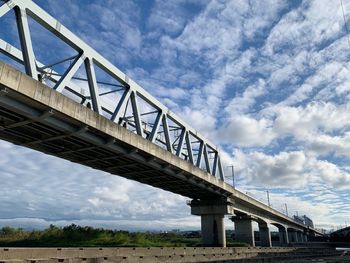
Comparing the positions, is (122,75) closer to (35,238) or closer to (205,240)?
(35,238)

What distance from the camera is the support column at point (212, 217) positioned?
5344 cm

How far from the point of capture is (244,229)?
248ft

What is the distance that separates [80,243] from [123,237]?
7560 millimetres

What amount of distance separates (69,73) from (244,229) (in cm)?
6314

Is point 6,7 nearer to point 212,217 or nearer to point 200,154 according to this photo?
point 200,154

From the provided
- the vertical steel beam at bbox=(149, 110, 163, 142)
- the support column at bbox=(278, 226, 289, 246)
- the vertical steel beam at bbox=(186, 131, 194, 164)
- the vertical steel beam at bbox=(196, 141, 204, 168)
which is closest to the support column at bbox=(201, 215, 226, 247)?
the vertical steel beam at bbox=(196, 141, 204, 168)

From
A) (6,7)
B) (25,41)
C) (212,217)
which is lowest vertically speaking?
(212,217)

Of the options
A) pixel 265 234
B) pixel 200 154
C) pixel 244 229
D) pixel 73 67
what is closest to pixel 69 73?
pixel 73 67

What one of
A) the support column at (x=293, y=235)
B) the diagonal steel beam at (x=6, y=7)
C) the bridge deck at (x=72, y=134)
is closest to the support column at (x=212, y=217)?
the bridge deck at (x=72, y=134)

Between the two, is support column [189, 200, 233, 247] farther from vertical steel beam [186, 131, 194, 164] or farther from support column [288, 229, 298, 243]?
support column [288, 229, 298, 243]

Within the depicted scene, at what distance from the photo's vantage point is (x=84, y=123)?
2184 cm

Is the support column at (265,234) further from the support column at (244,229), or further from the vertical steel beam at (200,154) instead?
the vertical steel beam at (200,154)

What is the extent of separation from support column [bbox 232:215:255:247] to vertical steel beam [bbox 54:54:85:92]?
60.2m

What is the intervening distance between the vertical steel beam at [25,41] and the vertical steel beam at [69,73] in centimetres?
145
